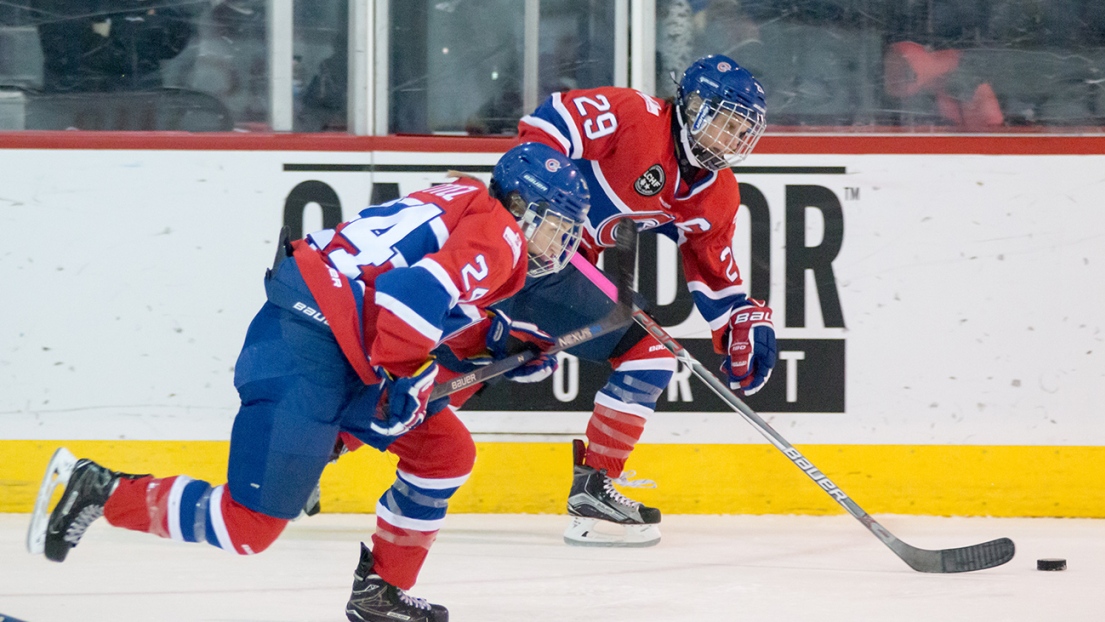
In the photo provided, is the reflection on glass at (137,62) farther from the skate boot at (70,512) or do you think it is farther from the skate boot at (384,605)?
the skate boot at (384,605)

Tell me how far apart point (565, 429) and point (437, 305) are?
139cm

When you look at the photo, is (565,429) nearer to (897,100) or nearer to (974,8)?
(897,100)

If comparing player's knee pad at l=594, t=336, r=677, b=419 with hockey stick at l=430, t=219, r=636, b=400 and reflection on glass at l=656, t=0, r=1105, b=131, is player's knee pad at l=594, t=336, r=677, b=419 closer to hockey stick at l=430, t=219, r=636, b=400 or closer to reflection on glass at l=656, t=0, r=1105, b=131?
hockey stick at l=430, t=219, r=636, b=400

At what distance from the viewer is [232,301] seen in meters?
3.06

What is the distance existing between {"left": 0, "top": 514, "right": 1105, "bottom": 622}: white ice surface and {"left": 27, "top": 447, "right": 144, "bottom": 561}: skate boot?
0.29m

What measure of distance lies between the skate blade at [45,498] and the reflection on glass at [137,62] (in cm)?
144

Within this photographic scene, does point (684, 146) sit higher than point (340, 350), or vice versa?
point (684, 146)

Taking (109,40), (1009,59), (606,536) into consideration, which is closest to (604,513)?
(606,536)

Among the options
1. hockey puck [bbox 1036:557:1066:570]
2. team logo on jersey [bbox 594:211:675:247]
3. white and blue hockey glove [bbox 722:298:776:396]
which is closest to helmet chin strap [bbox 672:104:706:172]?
team logo on jersey [bbox 594:211:675:247]

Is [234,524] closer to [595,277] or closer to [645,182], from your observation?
[595,277]

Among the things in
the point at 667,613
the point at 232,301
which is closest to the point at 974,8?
the point at 667,613

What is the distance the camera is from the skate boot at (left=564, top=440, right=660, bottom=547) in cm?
284

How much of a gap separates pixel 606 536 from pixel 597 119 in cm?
107

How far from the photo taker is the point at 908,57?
3.21 m
